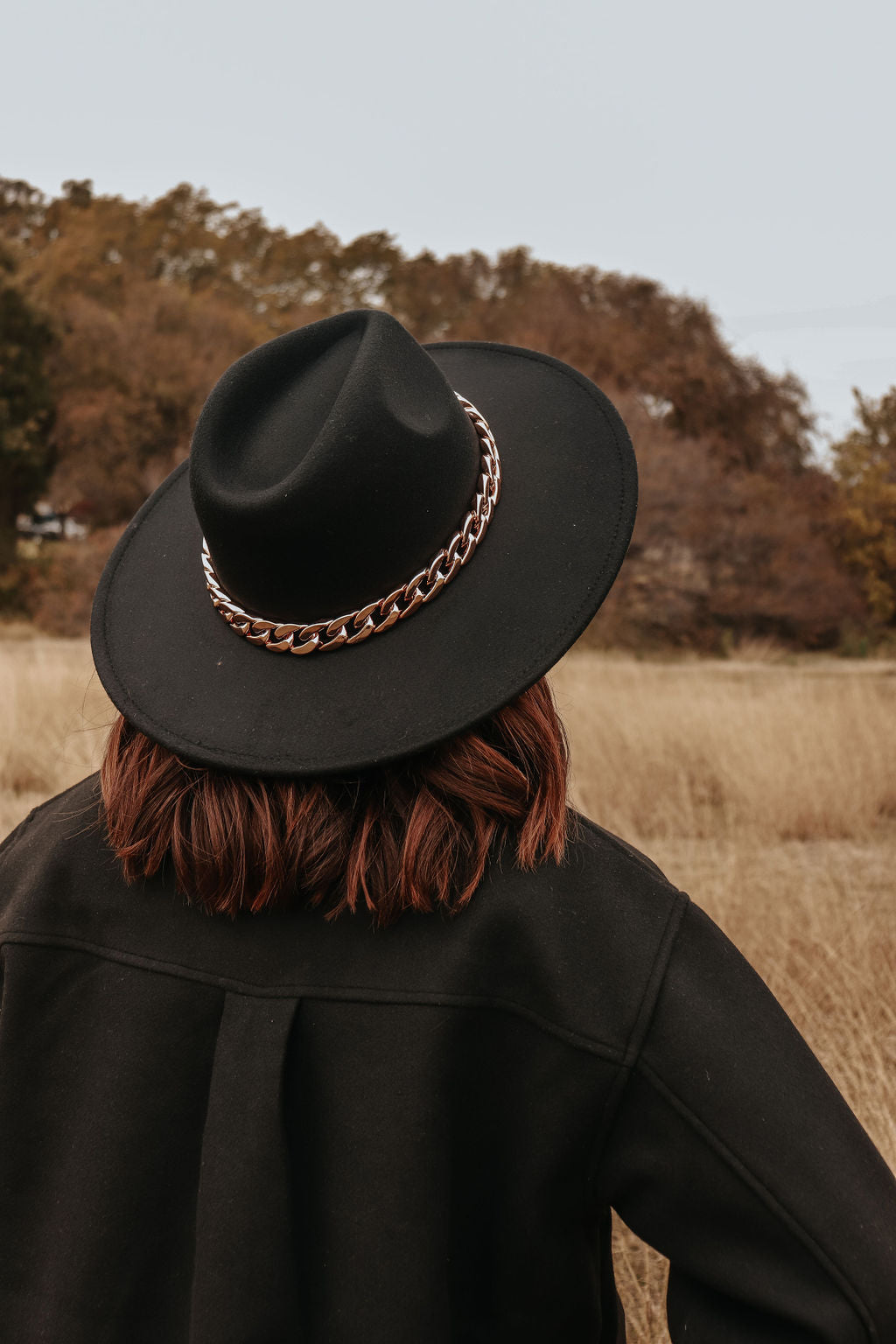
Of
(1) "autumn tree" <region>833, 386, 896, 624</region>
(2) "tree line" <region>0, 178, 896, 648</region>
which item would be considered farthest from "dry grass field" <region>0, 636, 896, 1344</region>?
(1) "autumn tree" <region>833, 386, 896, 624</region>

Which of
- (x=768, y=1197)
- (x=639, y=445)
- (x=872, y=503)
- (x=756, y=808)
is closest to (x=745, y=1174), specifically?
(x=768, y=1197)

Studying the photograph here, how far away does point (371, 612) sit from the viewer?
3.30ft

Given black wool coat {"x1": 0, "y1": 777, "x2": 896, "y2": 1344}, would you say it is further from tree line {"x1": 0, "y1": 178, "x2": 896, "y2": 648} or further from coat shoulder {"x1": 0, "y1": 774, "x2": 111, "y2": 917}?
tree line {"x1": 0, "y1": 178, "x2": 896, "y2": 648}

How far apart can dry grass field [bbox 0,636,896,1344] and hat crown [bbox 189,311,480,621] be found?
4.69ft

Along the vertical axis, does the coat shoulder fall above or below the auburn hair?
below

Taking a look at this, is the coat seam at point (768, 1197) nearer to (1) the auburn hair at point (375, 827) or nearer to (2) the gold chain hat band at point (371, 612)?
(1) the auburn hair at point (375, 827)

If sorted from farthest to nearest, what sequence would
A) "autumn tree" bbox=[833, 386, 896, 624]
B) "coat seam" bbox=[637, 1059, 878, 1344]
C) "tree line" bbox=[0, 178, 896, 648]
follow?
"autumn tree" bbox=[833, 386, 896, 624] < "tree line" bbox=[0, 178, 896, 648] < "coat seam" bbox=[637, 1059, 878, 1344]

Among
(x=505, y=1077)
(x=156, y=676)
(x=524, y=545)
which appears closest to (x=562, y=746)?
(x=524, y=545)

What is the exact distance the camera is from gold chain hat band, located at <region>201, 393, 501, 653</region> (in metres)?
1.01

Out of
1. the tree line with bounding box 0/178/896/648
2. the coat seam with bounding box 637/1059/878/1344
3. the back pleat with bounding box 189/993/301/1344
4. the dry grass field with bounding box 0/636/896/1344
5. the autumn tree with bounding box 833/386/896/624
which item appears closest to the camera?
the coat seam with bounding box 637/1059/878/1344

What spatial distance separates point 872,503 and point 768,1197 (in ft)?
73.6

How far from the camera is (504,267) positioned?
29172 millimetres

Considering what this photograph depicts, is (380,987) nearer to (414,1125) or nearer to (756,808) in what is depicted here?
(414,1125)

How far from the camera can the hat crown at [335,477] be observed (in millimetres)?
973
